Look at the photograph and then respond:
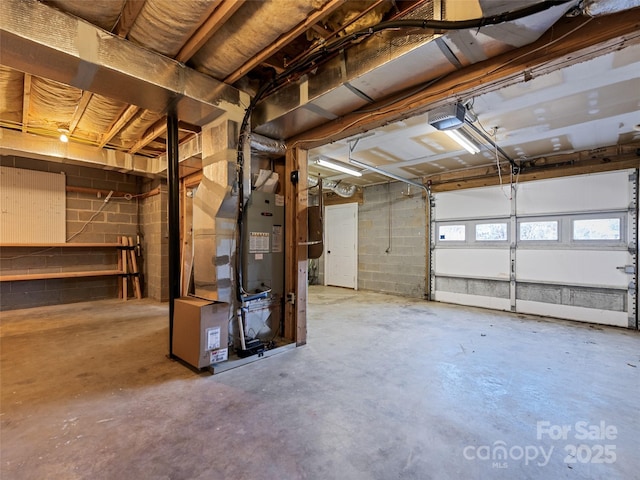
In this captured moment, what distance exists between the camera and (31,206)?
16.2 feet

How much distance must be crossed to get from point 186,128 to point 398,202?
454 centimetres

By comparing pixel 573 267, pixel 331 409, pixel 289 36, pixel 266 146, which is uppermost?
pixel 289 36

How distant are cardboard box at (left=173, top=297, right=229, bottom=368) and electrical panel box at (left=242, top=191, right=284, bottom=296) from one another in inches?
19.5

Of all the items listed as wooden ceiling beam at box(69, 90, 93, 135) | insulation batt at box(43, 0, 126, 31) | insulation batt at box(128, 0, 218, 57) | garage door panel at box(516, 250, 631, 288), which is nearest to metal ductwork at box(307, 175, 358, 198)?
garage door panel at box(516, 250, 631, 288)

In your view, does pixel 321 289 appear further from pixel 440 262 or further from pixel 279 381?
pixel 279 381

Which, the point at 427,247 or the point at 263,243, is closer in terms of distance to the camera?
the point at 263,243

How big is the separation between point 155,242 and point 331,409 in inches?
203

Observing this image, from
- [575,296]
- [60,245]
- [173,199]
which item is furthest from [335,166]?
[60,245]

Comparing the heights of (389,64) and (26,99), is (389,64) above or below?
below

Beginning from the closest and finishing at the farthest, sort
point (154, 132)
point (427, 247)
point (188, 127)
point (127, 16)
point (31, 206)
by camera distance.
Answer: point (127, 16), point (188, 127), point (154, 132), point (31, 206), point (427, 247)

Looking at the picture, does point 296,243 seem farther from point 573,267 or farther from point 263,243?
point 573,267

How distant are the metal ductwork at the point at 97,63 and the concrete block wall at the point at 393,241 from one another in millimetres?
4713

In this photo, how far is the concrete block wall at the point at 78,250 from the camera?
4.92m

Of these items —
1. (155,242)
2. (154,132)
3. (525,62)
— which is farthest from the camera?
(155,242)
